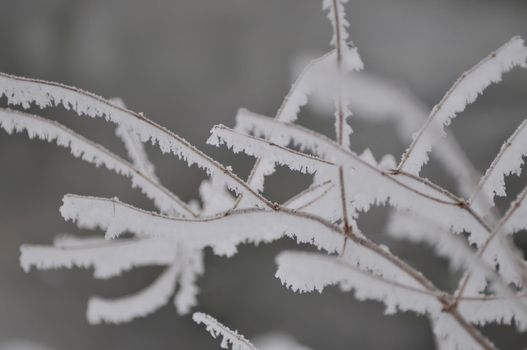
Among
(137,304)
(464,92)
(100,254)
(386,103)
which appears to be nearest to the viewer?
(386,103)

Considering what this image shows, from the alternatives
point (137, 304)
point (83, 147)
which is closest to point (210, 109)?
point (137, 304)

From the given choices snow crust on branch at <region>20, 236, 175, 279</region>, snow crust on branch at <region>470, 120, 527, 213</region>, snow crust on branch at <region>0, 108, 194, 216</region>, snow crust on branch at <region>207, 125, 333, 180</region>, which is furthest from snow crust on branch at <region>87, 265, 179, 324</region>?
snow crust on branch at <region>470, 120, 527, 213</region>

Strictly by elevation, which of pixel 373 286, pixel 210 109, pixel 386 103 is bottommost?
pixel 373 286

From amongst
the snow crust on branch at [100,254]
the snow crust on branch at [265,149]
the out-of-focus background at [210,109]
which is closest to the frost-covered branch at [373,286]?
the snow crust on branch at [265,149]

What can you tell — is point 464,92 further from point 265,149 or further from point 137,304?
point 137,304

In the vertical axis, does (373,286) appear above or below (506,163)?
below

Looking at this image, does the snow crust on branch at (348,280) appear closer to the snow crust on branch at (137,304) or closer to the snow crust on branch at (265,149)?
the snow crust on branch at (265,149)

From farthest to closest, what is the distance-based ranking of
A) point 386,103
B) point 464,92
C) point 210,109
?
point 210,109 < point 464,92 < point 386,103
